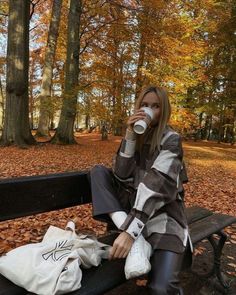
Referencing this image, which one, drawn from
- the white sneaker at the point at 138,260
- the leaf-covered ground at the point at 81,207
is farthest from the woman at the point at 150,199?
the leaf-covered ground at the point at 81,207

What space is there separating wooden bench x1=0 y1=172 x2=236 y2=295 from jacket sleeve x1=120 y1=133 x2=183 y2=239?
1.01 feet

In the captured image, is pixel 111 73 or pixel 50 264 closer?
pixel 50 264

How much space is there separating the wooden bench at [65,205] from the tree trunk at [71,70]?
11.0 metres

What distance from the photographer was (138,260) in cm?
210

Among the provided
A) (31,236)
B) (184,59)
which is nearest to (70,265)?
(31,236)

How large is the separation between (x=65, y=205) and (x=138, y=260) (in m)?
1.04

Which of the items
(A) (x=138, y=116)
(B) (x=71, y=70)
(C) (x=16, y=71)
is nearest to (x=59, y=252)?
(A) (x=138, y=116)

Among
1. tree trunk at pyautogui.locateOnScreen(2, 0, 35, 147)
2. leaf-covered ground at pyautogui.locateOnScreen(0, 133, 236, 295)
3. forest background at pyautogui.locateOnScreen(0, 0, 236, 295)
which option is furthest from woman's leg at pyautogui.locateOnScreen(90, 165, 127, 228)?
tree trunk at pyautogui.locateOnScreen(2, 0, 35, 147)

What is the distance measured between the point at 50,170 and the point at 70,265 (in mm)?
6472

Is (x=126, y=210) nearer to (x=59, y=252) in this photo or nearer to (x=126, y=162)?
(x=126, y=162)

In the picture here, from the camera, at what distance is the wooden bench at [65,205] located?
6.67 ft

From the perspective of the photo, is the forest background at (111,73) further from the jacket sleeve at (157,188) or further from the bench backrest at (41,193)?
the jacket sleeve at (157,188)

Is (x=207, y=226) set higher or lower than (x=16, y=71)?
lower

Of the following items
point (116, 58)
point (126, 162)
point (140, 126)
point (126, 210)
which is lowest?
point (126, 210)
